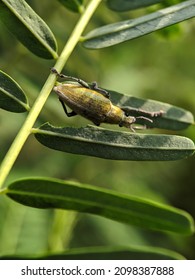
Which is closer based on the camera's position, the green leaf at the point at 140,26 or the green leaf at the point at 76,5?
the green leaf at the point at 140,26

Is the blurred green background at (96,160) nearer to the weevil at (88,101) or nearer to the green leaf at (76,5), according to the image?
the green leaf at (76,5)

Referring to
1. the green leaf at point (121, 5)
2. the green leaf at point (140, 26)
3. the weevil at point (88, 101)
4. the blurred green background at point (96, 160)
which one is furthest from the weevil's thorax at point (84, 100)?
the blurred green background at point (96, 160)

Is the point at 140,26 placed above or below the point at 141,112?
above

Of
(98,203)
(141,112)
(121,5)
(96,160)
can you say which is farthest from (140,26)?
(96,160)

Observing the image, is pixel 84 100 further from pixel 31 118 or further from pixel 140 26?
pixel 140 26

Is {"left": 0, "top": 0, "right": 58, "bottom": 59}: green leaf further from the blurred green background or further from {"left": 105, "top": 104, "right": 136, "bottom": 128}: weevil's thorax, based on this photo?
the blurred green background

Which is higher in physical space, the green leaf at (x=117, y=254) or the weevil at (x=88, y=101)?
the weevil at (x=88, y=101)

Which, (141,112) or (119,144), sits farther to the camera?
(141,112)
